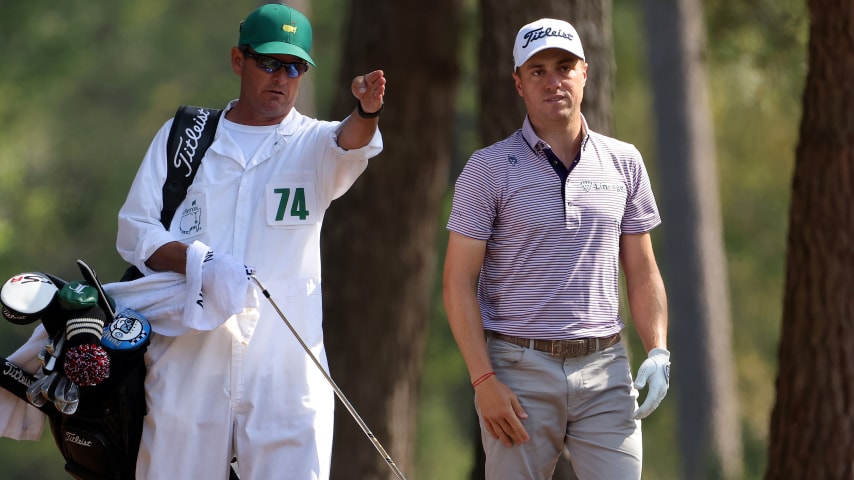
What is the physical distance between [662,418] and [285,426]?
807 inches

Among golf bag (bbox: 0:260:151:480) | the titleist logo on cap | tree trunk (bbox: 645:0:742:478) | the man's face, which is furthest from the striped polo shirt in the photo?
tree trunk (bbox: 645:0:742:478)

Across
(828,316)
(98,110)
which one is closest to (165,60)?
(98,110)

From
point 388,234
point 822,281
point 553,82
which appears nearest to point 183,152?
point 553,82

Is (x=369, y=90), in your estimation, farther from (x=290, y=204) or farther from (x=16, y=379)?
(x=16, y=379)

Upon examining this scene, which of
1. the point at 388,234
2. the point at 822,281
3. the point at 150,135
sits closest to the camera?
the point at 822,281

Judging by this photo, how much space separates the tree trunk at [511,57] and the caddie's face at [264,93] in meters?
2.57

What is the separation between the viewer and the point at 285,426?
15.4ft

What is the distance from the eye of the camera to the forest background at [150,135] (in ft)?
72.0

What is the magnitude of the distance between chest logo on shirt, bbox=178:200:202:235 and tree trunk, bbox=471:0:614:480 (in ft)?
9.49

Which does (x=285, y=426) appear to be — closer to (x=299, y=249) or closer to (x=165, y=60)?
(x=299, y=249)

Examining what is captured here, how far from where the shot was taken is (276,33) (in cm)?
482

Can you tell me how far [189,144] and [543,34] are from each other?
1.34 metres

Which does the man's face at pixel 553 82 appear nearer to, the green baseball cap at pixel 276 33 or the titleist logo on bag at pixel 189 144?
the green baseball cap at pixel 276 33

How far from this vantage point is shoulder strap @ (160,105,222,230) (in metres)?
4.82
